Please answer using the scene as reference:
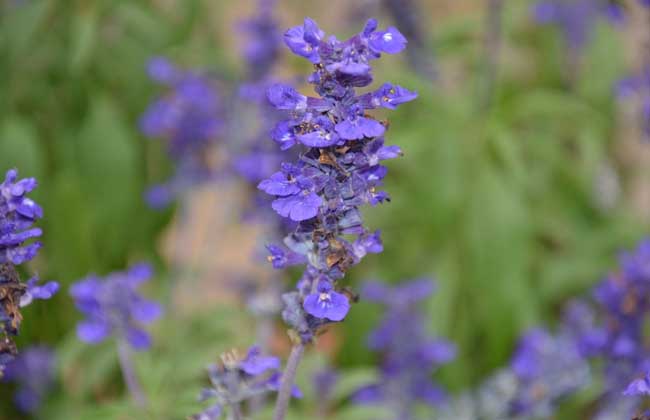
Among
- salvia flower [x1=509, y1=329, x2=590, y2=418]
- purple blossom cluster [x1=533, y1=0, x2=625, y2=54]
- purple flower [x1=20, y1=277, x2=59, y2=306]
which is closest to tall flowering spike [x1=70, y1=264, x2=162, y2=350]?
purple flower [x1=20, y1=277, x2=59, y2=306]

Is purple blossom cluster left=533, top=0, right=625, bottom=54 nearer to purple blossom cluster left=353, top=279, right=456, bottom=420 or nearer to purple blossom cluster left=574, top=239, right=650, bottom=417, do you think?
purple blossom cluster left=353, top=279, right=456, bottom=420

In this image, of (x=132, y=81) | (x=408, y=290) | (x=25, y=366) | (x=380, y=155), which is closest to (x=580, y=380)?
(x=408, y=290)

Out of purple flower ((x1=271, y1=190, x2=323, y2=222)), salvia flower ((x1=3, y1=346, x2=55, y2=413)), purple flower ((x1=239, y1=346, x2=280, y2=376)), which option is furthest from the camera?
salvia flower ((x1=3, y1=346, x2=55, y2=413))

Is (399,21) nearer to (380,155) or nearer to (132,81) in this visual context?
(132,81)

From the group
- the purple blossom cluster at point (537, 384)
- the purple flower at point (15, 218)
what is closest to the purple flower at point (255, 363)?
the purple flower at point (15, 218)

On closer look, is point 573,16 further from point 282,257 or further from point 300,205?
point 300,205

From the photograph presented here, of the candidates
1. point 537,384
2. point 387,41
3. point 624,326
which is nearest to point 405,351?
point 537,384

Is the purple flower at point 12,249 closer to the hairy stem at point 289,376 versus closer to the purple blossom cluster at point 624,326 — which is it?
the hairy stem at point 289,376
